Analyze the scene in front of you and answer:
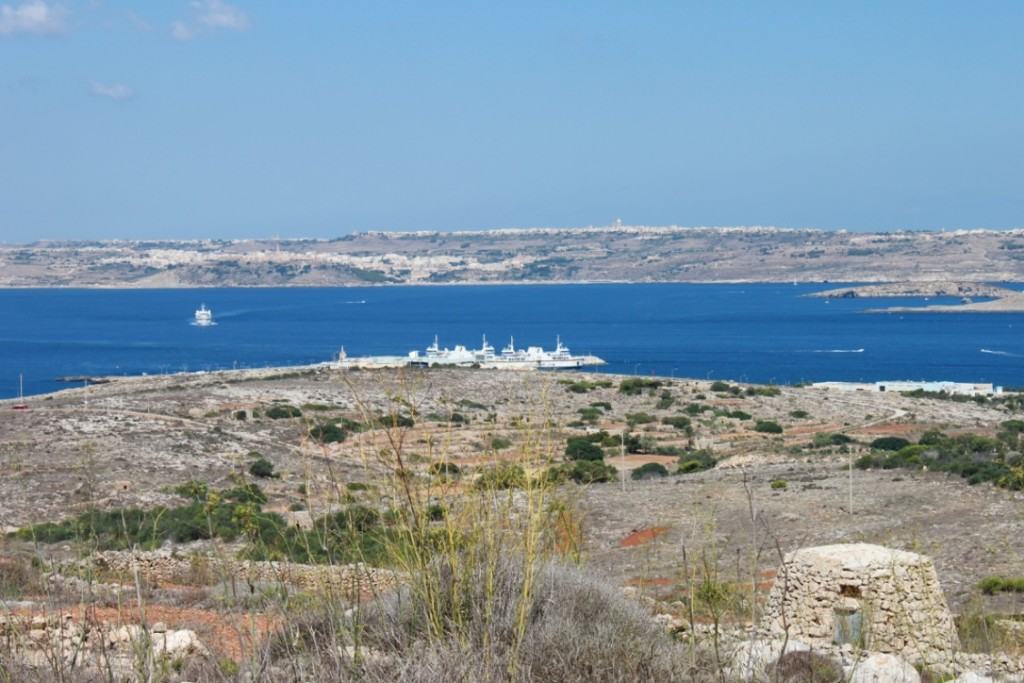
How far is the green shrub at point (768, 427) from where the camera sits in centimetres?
3959

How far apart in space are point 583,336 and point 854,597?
368 feet

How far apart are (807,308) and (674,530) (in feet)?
495

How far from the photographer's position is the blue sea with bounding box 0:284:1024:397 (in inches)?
3442

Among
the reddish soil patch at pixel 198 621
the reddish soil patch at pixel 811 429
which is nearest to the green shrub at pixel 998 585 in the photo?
the reddish soil patch at pixel 198 621

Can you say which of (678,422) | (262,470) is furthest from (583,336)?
(262,470)

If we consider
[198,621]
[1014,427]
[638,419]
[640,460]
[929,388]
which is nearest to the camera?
[198,621]

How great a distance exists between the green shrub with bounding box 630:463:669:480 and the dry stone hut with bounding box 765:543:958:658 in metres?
18.0

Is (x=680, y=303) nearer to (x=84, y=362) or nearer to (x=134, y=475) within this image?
(x=84, y=362)

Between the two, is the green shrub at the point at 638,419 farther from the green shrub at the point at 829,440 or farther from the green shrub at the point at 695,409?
the green shrub at the point at 829,440

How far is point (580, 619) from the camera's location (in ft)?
17.1

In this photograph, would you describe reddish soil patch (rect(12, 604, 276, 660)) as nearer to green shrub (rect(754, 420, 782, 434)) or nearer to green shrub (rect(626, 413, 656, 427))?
green shrub (rect(754, 420, 782, 434))

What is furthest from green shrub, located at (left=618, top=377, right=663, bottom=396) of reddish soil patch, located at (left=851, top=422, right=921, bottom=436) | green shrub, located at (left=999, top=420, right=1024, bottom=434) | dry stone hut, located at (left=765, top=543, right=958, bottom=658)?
dry stone hut, located at (left=765, top=543, right=958, bottom=658)

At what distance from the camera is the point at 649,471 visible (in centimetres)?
2845

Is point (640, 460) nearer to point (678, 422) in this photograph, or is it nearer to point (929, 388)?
point (678, 422)
